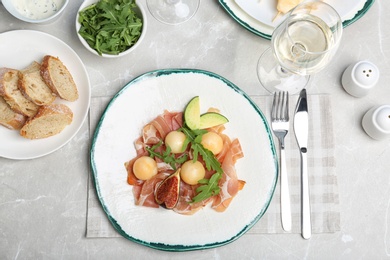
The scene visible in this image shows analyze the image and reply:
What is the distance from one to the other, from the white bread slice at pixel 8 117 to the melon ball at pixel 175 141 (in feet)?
1.48

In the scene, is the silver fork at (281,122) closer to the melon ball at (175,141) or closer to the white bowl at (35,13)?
the melon ball at (175,141)

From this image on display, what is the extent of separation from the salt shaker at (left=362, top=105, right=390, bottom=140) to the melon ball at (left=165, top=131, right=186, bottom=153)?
0.58m

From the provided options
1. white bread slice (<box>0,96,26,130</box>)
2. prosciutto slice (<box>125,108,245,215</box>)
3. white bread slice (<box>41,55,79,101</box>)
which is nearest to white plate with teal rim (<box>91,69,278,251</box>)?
prosciutto slice (<box>125,108,245,215</box>)

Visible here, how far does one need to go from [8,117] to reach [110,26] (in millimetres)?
414

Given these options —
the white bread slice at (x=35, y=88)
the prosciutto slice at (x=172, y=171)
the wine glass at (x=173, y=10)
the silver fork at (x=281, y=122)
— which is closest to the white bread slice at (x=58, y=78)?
the white bread slice at (x=35, y=88)

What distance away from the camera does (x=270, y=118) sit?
4.88ft

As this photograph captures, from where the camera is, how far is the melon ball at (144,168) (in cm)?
139

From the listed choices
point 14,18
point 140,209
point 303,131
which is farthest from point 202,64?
point 14,18

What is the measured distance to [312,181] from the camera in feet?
4.79

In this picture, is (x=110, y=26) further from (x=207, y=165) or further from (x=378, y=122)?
(x=378, y=122)

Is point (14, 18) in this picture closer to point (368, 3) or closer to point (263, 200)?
point (263, 200)

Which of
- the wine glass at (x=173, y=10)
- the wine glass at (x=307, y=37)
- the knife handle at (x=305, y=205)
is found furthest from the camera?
the wine glass at (x=173, y=10)

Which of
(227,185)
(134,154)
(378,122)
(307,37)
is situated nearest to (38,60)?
(134,154)

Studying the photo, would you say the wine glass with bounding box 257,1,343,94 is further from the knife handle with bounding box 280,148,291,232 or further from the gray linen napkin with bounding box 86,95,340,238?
the knife handle with bounding box 280,148,291,232
